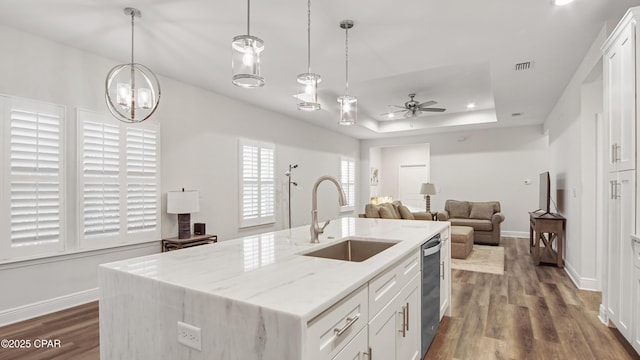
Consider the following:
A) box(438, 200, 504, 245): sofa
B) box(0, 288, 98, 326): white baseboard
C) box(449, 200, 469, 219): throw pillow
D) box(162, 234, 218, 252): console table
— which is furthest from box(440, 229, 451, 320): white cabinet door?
box(449, 200, 469, 219): throw pillow

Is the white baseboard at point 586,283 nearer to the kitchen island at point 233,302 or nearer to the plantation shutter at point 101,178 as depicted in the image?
the kitchen island at point 233,302

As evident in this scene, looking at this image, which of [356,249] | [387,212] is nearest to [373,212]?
[387,212]

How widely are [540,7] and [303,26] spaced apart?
6.36 ft

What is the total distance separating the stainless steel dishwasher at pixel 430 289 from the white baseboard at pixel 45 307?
3.36 metres

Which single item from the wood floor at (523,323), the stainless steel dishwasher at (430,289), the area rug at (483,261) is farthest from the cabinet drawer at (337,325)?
the area rug at (483,261)

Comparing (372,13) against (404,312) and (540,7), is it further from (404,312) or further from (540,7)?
(404,312)

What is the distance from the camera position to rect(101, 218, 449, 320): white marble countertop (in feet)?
3.48

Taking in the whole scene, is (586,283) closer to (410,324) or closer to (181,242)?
(410,324)

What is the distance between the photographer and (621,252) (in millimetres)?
2422

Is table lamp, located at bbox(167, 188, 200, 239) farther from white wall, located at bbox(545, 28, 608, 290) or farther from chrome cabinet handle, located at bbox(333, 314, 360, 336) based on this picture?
white wall, located at bbox(545, 28, 608, 290)

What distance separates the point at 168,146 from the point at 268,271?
3.43 metres

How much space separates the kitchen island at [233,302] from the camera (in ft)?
3.22

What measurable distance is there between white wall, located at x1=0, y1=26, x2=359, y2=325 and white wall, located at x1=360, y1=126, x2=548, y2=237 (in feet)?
11.7


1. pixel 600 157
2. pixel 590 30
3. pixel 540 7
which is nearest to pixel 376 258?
pixel 540 7
